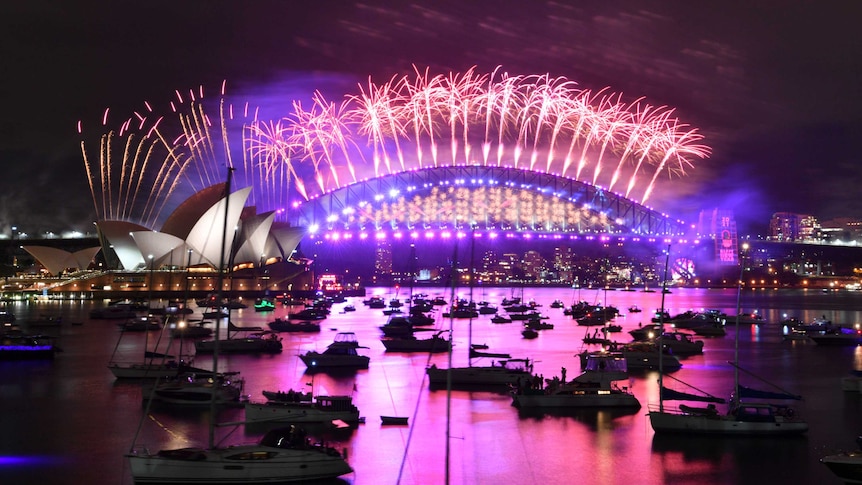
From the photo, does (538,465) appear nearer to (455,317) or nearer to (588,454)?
(588,454)

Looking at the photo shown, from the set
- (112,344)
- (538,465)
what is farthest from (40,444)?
(112,344)

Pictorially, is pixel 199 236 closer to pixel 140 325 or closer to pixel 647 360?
pixel 140 325

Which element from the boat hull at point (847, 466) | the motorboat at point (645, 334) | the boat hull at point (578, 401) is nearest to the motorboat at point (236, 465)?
the boat hull at point (847, 466)

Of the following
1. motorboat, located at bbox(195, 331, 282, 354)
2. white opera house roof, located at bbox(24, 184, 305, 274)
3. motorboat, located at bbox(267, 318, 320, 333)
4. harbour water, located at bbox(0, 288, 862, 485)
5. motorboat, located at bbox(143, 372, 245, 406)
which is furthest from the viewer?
white opera house roof, located at bbox(24, 184, 305, 274)

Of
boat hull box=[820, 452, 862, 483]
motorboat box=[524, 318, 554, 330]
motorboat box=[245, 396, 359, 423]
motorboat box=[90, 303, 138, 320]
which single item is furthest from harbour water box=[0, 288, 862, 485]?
motorboat box=[90, 303, 138, 320]

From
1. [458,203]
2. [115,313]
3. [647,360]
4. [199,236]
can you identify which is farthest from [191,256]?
[647,360]

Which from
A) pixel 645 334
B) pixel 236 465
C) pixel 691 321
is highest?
pixel 691 321

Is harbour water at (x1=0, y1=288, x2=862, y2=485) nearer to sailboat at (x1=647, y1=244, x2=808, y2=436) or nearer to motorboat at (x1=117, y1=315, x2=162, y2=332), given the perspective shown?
sailboat at (x1=647, y1=244, x2=808, y2=436)

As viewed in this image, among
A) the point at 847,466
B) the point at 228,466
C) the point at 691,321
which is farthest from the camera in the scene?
the point at 691,321
